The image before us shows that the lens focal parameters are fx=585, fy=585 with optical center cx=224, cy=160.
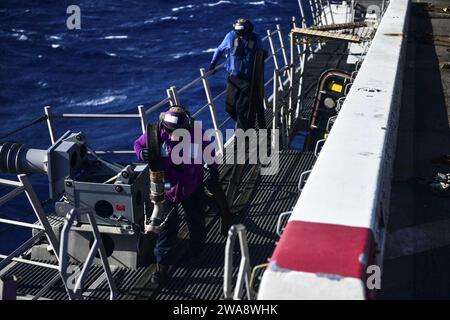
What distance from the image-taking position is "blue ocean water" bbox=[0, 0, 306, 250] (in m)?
23.7

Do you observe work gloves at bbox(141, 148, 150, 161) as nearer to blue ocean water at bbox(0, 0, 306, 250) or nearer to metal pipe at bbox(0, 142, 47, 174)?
metal pipe at bbox(0, 142, 47, 174)

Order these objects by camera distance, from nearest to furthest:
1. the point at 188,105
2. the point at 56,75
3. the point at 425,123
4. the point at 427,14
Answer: the point at 425,123, the point at 427,14, the point at 188,105, the point at 56,75

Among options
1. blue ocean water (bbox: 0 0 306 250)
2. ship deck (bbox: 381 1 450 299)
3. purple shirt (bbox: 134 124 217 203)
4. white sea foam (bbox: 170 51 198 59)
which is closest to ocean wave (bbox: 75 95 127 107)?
blue ocean water (bbox: 0 0 306 250)

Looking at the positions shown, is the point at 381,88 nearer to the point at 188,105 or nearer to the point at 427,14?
the point at 427,14

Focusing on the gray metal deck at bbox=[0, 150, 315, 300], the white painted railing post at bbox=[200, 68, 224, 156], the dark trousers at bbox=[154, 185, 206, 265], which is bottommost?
the gray metal deck at bbox=[0, 150, 315, 300]

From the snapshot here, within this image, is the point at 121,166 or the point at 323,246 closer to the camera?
the point at 323,246

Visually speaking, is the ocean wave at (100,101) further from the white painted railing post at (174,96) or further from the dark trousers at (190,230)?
the dark trousers at (190,230)

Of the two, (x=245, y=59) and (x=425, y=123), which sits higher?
(x=245, y=59)

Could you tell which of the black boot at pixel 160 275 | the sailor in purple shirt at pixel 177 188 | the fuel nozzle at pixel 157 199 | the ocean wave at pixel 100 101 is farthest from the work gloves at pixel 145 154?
the ocean wave at pixel 100 101

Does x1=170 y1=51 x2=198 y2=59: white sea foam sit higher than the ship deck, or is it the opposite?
the ship deck

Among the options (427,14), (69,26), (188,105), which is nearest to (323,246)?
(427,14)

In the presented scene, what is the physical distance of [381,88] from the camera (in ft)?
25.7

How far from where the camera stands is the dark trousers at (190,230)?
6703mm

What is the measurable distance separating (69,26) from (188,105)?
16.3m
